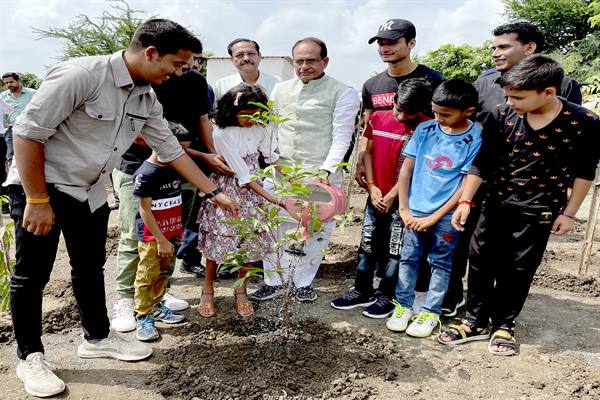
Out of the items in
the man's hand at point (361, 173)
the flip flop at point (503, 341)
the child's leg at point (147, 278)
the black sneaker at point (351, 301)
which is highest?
the man's hand at point (361, 173)

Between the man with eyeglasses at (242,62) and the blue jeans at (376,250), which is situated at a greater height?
the man with eyeglasses at (242,62)

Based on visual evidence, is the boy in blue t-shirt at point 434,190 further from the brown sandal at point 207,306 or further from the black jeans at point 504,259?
the brown sandal at point 207,306

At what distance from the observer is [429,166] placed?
298cm

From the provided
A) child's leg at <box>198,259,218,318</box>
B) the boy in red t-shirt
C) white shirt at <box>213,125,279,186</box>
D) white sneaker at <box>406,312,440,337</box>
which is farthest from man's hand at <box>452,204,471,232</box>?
child's leg at <box>198,259,218,318</box>

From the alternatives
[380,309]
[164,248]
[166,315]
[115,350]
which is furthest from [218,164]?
→ [380,309]

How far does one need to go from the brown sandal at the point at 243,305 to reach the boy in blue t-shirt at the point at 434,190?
1.03 m

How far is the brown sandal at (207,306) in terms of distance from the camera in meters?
3.23

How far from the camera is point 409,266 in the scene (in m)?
3.11

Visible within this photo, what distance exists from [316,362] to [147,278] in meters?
1.19

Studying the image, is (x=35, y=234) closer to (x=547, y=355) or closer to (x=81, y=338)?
(x=81, y=338)

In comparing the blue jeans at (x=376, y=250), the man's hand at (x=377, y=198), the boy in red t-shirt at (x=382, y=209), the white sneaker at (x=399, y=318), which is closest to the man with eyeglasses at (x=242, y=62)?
the boy in red t-shirt at (x=382, y=209)

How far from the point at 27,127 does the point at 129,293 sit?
4.85 ft

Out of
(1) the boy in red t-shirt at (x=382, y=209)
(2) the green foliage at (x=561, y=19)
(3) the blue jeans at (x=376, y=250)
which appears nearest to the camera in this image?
(1) the boy in red t-shirt at (x=382, y=209)

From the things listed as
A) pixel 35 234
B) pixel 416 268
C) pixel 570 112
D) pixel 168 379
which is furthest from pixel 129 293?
pixel 570 112
